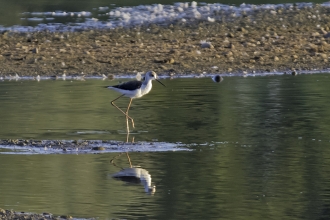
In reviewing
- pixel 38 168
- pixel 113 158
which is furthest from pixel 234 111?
pixel 38 168

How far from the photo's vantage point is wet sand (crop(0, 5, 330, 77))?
19.3 meters

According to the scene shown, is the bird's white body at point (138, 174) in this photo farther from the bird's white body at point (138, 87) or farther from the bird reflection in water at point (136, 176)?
the bird's white body at point (138, 87)

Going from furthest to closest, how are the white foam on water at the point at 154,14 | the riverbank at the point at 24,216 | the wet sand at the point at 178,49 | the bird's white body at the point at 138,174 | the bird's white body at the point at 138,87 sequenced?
1. the white foam on water at the point at 154,14
2. the wet sand at the point at 178,49
3. the bird's white body at the point at 138,87
4. the bird's white body at the point at 138,174
5. the riverbank at the point at 24,216

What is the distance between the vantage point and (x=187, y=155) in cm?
1061

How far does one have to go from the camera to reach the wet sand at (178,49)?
19.3 meters

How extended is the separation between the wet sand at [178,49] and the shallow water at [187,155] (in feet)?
7.06

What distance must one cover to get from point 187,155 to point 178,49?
10.2 m

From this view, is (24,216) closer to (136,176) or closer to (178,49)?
(136,176)

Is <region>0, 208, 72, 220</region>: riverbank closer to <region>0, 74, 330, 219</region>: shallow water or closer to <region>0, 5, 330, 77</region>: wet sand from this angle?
<region>0, 74, 330, 219</region>: shallow water

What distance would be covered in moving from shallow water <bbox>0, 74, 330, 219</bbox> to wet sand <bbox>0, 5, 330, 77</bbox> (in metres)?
2.15

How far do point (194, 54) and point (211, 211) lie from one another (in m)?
12.1

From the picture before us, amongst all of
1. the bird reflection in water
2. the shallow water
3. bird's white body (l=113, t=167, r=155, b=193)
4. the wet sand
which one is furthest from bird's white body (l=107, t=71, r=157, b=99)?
the wet sand

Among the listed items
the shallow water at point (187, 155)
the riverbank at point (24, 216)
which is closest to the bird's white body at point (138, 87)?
the shallow water at point (187, 155)

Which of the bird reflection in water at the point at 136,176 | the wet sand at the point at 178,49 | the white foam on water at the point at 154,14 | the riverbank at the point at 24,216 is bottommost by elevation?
the bird reflection in water at the point at 136,176
